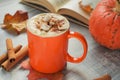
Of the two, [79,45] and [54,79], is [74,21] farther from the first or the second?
[54,79]

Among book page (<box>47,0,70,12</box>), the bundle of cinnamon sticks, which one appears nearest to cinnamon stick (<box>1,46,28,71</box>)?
the bundle of cinnamon sticks

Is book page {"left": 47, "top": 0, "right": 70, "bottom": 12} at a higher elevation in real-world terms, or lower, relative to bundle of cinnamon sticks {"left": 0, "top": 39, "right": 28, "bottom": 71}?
higher

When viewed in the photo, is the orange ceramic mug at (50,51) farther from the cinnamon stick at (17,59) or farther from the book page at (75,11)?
the book page at (75,11)

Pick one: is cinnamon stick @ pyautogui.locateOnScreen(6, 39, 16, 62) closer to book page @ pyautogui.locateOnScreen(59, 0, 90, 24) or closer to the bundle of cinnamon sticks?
the bundle of cinnamon sticks

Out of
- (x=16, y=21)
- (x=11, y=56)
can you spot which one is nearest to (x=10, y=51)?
(x=11, y=56)

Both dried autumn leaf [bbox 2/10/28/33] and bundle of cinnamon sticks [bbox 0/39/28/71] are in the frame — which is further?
dried autumn leaf [bbox 2/10/28/33]

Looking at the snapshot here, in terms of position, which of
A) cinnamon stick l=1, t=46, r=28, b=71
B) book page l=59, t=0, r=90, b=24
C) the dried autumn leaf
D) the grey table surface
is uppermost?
book page l=59, t=0, r=90, b=24

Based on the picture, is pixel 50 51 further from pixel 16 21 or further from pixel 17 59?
pixel 16 21
